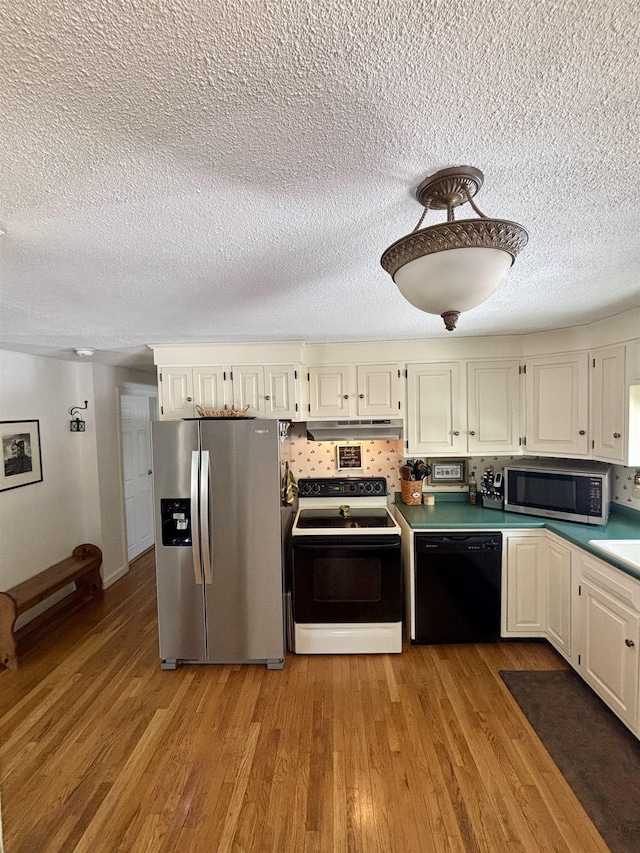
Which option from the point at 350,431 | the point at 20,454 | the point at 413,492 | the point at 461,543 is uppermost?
the point at 350,431

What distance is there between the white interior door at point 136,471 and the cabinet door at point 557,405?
4.04 m

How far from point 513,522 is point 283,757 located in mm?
1975

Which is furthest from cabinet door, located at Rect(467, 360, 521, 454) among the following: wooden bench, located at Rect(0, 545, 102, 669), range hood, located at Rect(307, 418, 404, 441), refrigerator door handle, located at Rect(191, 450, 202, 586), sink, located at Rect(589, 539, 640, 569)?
wooden bench, located at Rect(0, 545, 102, 669)

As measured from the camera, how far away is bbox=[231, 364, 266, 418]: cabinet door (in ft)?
9.77

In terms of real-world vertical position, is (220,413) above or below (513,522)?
above

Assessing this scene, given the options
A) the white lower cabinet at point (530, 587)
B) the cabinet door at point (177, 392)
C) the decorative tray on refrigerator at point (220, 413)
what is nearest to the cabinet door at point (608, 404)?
the white lower cabinet at point (530, 587)

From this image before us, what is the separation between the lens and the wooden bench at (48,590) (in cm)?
260

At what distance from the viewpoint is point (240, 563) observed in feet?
8.48

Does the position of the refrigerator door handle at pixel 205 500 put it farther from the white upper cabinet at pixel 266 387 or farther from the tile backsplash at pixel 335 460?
the tile backsplash at pixel 335 460

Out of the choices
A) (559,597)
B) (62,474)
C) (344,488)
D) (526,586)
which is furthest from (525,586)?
(62,474)

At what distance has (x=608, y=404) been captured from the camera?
8.13 feet

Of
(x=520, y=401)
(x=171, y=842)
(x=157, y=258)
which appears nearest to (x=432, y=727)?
(x=171, y=842)

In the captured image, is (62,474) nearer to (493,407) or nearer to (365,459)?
(365,459)

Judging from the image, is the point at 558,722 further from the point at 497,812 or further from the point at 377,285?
the point at 377,285
